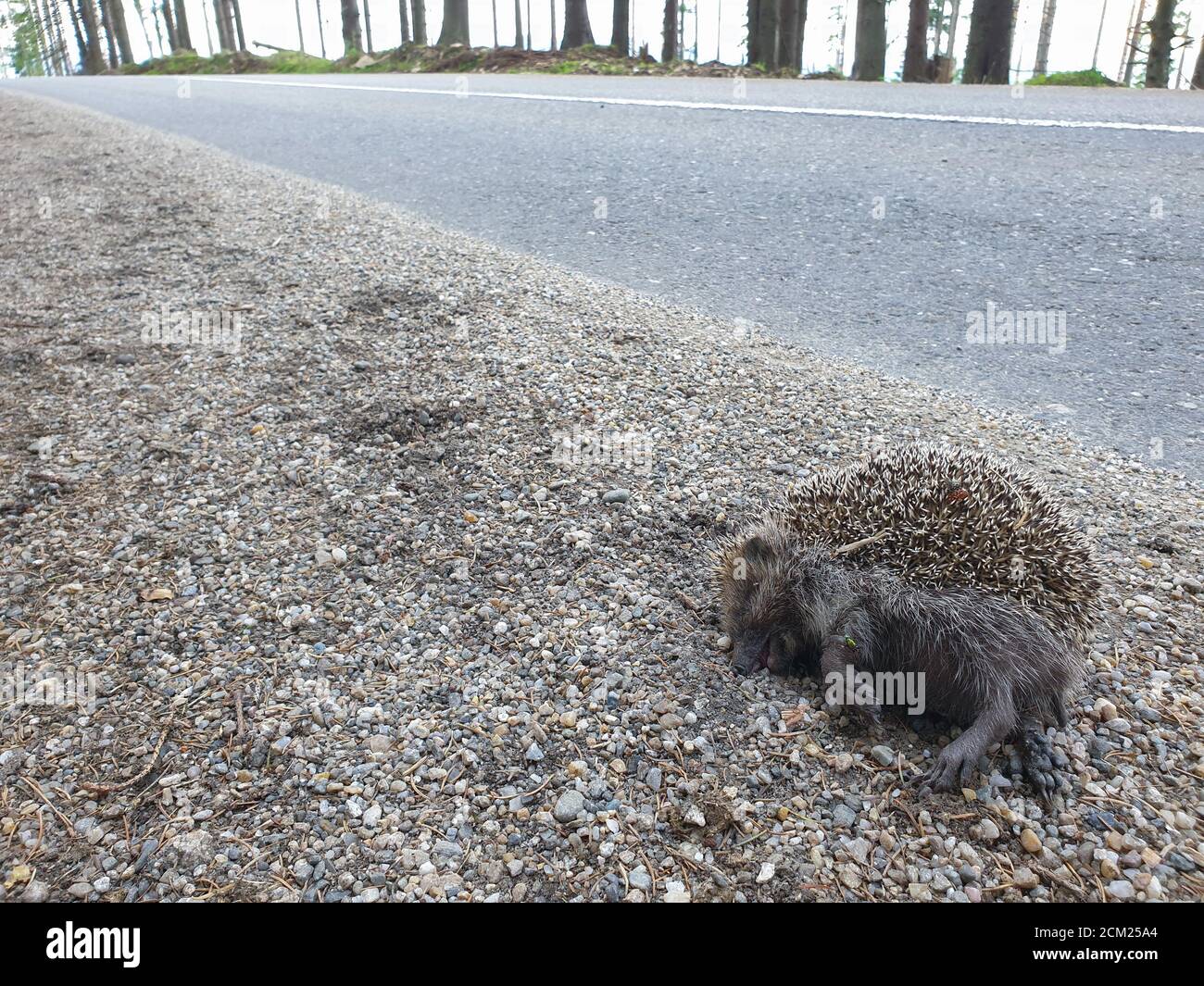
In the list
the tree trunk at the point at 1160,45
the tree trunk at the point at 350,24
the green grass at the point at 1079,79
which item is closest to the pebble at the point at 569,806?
the green grass at the point at 1079,79

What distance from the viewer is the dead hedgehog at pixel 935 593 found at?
104 inches

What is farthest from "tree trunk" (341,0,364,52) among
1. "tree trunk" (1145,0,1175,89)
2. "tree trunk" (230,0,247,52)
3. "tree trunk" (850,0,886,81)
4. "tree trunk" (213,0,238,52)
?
"tree trunk" (1145,0,1175,89)

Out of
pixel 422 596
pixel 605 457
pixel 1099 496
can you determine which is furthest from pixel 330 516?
pixel 1099 496

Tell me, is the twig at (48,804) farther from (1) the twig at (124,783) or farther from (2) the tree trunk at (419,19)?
(2) the tree trunk at (419,19)

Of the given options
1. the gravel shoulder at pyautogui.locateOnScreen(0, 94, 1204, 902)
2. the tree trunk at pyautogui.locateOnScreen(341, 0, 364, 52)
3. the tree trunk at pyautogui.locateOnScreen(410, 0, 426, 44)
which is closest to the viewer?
the gravel shoulder at pyautogui.locateOnScreen(0, 94, 1204, 902)

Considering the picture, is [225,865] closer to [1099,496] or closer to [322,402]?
[322,402]

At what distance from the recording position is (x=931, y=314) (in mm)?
5090

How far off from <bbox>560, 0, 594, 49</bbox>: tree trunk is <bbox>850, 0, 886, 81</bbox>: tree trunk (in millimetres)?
7539

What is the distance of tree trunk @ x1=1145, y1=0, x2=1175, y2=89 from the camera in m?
15.7

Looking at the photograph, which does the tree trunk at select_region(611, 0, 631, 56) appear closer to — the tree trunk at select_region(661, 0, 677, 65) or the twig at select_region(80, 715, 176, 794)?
the tree trunk at select_region(661, 0, 677, 65)

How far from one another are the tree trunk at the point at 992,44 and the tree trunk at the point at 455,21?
572 inches

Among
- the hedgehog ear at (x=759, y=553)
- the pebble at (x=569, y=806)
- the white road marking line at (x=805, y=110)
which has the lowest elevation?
the pebble at (x=569, y=806)

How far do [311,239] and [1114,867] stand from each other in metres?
6.50

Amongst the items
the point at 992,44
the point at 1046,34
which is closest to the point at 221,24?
the point at 992,44
